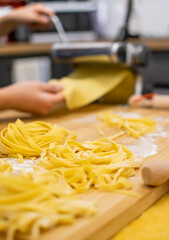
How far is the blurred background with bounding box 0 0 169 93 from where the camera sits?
281 centimetres

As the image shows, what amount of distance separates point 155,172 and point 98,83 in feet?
3.15

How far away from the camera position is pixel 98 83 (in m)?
1.69

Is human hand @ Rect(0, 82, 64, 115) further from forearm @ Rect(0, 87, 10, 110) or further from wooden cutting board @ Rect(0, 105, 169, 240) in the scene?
wooden cutting board @ Rect(0, 105, 169, 240)

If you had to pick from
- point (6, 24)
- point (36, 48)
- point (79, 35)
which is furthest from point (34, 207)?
point (79, 35)

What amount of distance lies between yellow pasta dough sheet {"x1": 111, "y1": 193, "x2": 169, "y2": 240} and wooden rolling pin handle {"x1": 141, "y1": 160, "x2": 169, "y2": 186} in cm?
5

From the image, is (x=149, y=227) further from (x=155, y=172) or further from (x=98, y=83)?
(x=98, y=83)

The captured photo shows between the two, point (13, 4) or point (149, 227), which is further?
point (13, 4)

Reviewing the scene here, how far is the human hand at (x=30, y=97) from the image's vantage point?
1.40m

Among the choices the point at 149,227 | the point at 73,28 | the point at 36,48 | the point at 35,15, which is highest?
the point at 35,15

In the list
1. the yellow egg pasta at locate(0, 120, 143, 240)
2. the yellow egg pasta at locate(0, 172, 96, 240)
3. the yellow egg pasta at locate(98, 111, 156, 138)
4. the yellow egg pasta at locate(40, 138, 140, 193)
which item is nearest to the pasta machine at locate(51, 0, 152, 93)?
the yellow egg pasta at locate(98, 111, 156, 138)

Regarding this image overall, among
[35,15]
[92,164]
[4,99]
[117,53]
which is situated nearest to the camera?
[92,164]

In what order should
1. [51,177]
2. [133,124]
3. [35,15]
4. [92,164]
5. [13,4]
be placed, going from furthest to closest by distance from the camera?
[13,4] → [35,15] → [133,124] → [92,164] → [51,177]

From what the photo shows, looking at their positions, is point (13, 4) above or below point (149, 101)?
above

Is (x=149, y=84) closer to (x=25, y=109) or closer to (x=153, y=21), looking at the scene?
(x=25, y=109)
